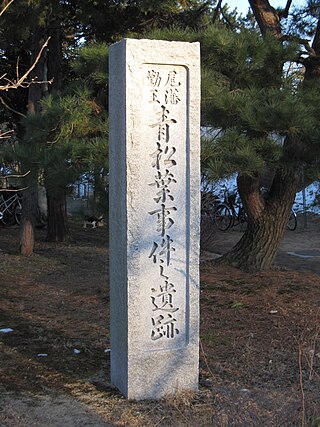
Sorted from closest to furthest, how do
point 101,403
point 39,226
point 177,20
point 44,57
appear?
1. point 101,403
2. point 177,20
3. point 44,57
4. point 39,226

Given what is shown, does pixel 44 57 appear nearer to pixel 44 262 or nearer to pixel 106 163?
pixel 44 262

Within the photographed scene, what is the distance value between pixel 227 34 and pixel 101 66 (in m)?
1.29

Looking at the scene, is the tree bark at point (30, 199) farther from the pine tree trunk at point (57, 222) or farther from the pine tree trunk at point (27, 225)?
the pine tree trunk at point (57, 222)

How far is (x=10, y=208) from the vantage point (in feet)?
48.0

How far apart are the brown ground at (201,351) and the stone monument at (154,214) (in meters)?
0.29

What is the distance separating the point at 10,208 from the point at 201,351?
1061cm

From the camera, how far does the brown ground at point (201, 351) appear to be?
3564mm

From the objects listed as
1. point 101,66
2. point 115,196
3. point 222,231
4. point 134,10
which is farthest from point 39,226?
point 115,196

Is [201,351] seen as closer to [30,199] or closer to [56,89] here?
[30,199]

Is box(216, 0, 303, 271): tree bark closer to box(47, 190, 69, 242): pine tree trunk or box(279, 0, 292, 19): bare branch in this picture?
box(279, 0, 292, 19): bare branch

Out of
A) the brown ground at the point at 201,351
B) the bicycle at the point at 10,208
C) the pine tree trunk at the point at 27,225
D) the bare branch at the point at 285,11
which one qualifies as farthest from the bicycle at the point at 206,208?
the bicycle at the point at 10,208

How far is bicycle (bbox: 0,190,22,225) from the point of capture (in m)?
14.6

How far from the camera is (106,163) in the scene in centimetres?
561

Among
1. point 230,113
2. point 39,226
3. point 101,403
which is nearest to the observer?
point 101,403
